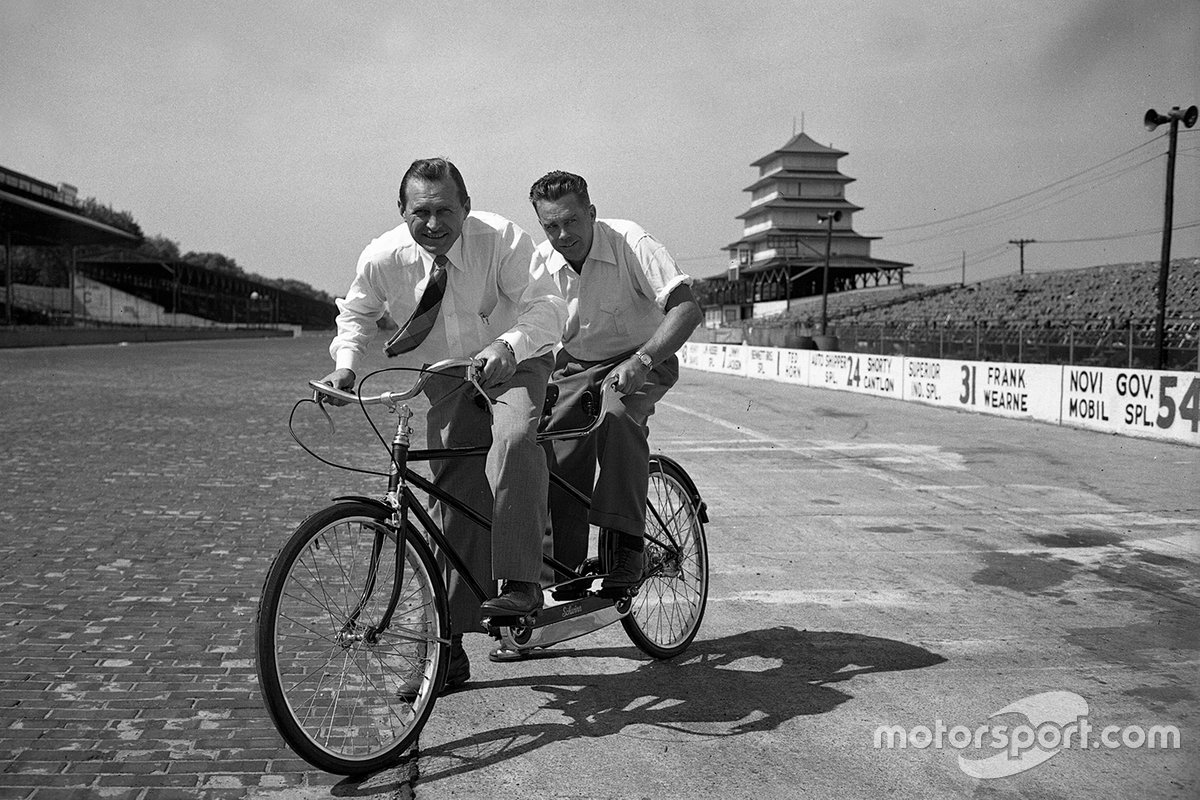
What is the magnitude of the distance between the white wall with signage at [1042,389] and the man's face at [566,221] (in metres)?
12.7

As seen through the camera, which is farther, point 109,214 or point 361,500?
point 109,214

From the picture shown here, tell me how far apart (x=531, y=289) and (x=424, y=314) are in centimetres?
41

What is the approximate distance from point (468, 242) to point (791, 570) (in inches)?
140

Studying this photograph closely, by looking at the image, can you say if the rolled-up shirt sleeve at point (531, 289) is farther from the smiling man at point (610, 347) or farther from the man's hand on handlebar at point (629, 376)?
the man's hand on handlebar at point (629, 376)

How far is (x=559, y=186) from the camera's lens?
4.61 meters

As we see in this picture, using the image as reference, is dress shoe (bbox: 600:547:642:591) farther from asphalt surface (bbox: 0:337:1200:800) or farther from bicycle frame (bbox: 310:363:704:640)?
asphalt surface (bbox: 0:337:1200:800)

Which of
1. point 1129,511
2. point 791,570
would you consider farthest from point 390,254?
→ point 1129,511

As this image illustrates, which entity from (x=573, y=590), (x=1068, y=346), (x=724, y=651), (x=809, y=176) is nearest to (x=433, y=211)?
(x=573, y=590)

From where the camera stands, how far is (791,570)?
6.74 metres

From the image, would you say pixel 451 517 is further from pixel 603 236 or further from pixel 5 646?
pixel 5 646

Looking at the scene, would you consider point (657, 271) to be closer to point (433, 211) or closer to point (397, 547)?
point (433, 211)

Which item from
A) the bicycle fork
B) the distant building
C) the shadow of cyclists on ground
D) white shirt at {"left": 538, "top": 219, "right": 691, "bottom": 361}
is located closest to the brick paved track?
the bicycle fork

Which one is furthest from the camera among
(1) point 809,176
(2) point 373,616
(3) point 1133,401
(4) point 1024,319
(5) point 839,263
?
→ (1) point 809,176

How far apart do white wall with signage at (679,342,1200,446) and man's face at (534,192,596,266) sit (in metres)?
12.7
